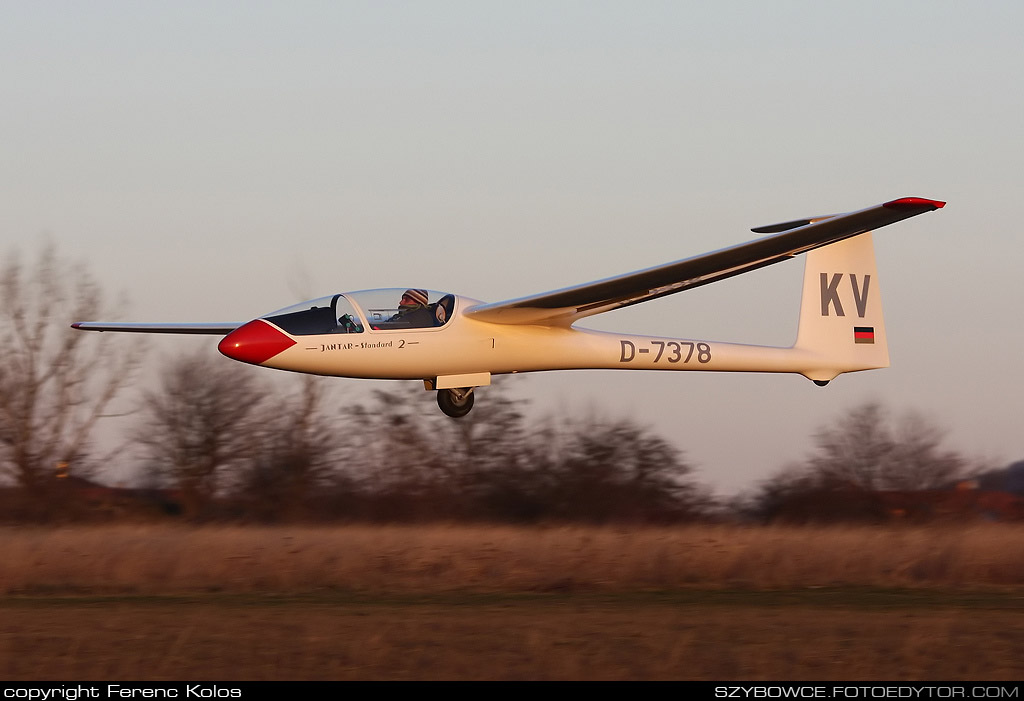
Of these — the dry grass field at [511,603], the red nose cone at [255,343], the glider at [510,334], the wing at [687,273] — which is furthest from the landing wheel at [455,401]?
the red nose cone at [255,343]

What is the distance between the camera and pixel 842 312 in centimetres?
1920

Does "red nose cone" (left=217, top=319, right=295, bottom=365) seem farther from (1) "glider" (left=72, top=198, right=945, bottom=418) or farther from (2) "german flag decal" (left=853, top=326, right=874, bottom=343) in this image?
(2) "german flag decal" (left=853, top=326, right=874, bottom=343)

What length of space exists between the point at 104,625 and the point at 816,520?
50.6ft

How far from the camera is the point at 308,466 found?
2609 cm

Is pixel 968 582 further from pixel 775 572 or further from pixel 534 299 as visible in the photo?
pixel 534 299

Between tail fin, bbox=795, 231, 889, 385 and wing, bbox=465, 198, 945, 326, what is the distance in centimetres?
342

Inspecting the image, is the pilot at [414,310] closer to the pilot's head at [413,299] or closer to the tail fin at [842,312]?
the pilot's head at [413,299]

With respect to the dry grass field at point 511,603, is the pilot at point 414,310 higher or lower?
higher

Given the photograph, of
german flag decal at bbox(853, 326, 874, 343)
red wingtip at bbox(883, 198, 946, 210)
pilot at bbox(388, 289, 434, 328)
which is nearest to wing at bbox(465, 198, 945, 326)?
red wingtip at bbox(883, 198, 946, 210)

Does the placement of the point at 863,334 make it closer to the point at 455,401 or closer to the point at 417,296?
the point at 455,401

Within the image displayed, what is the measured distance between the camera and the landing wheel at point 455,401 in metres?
16.9

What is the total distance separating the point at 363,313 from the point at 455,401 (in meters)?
2.28

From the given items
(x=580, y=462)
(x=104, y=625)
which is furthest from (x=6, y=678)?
(x=580, y=462)
